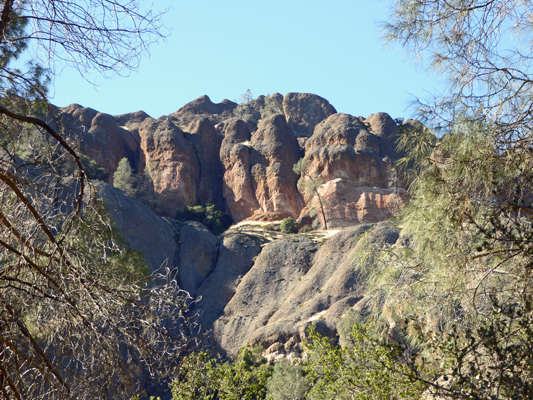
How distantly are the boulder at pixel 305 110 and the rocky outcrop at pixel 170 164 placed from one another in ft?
50.6

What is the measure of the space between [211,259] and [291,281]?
21.2 ft

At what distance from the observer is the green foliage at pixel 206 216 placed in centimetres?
3981

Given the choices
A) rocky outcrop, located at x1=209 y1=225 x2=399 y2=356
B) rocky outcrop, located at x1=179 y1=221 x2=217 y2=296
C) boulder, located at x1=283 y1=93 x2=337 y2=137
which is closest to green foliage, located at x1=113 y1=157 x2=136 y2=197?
rocky outcrop, located at x1=179 y1=221 x2=217 y2=296

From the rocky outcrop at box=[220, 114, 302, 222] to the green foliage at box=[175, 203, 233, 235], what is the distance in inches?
93.9

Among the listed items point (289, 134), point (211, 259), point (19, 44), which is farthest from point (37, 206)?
point (289, 134)

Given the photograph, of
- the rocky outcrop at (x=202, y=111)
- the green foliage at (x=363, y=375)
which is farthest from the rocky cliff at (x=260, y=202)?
the green foliage at (x=363, y=375)

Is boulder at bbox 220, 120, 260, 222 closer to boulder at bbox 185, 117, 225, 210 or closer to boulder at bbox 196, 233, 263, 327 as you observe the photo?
boulder at bbox 185, 117, 225, 210

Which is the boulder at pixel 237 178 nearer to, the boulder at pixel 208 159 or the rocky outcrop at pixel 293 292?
the boulder at pixel 208 159

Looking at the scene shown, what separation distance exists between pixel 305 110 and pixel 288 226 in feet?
77.9

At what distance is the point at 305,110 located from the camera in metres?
56.8

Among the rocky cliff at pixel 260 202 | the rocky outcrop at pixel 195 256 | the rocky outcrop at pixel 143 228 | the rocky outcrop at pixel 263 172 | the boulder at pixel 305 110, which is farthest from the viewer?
the boulder at pixel 305 110

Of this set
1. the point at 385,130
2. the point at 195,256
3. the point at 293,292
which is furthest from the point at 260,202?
the point at 293,292

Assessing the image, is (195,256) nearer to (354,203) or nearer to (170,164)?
(354,203)

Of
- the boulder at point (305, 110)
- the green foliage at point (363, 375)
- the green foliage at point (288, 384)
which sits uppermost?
the boulder at point (305, 110)
